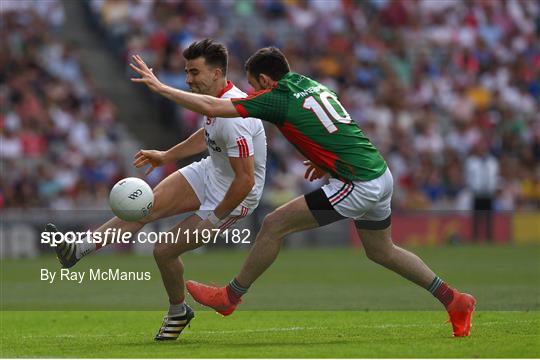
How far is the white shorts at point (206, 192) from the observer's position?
36.6 ft

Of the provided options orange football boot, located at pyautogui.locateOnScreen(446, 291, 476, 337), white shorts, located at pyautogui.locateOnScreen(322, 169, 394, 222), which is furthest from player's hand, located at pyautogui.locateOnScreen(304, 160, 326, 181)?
orange football boot, located at pyautogui.locateOnScreen(446, 291, 476, 337)

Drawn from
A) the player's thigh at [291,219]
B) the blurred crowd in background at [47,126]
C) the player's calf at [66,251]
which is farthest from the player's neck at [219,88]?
the blurred crowd in background at [47,126]

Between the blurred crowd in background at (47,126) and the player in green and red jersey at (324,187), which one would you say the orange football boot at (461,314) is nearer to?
the player in green and red jersey at (324,187)

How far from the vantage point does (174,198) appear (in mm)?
11273

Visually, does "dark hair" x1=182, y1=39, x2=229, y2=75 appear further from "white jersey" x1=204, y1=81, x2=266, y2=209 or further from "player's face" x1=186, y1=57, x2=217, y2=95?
"white jersey" x1=204, y1=81, x2=266, y2=209

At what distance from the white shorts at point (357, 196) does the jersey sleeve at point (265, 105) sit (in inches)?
28.8

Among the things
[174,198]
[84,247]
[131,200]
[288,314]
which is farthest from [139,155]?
[288,314]

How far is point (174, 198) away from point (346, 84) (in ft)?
63.0

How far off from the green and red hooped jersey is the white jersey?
0.47 meters

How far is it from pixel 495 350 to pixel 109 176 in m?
16.7

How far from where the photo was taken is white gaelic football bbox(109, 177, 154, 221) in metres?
10.9

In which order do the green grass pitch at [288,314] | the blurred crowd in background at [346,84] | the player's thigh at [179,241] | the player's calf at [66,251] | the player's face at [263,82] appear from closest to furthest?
the green grass pitch at [288,314] < the player's face at [263,82] < the player's thigh at [179,241] < the player's calf at [66,251] < the blurred crowd in background at [346,84]

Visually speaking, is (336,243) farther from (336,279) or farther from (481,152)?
(336,279)

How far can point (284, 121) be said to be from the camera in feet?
33.9
